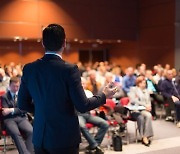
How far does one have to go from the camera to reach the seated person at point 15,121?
4.88 meters

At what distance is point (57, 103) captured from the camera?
1.83 meters

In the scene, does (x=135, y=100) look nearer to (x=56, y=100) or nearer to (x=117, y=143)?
(x=117, y=143)

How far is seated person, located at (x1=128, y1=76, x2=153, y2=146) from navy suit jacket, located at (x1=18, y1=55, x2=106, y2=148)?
4.48 meters

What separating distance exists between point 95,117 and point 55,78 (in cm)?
411

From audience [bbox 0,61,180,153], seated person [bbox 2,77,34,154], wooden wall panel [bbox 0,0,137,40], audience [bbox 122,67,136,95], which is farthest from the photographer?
wooden wall panel [bbox 0,0,137,40]

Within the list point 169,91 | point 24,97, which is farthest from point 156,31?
point 24,97

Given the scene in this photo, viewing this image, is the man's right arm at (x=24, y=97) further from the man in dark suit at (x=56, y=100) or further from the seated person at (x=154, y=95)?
the seated person at (x=154, y=95)

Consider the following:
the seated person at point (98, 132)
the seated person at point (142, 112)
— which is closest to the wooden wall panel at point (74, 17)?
the seated person at point (142, 112)

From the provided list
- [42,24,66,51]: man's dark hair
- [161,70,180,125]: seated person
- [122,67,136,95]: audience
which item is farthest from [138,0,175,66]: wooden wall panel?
[42,24,66,51]: man's dark hair

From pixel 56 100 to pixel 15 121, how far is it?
3.48 meters

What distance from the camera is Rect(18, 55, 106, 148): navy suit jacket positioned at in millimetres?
1813

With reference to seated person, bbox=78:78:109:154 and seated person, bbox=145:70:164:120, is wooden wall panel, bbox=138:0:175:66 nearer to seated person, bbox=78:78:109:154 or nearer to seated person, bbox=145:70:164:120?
seated person, bbox=145:70:164:120

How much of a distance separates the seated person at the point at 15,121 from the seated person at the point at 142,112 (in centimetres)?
227

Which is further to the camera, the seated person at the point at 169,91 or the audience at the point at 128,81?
the audience at the point at 128,81
